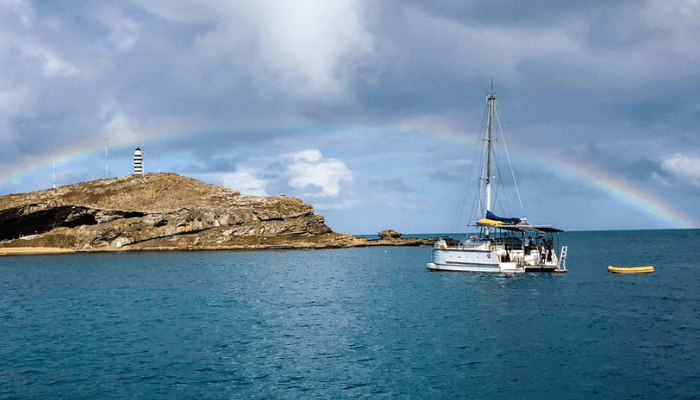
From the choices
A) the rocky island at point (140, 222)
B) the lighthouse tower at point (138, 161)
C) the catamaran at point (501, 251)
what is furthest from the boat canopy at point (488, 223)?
the lighthouse tower at point (138, 161)

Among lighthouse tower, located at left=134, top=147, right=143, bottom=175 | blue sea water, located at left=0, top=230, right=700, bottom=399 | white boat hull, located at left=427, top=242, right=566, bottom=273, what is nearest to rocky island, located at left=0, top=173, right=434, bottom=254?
lighthouse tower, located at left=134, top=147, right=143, bottom=175

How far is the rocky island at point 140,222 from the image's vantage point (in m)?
145

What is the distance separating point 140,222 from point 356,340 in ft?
407

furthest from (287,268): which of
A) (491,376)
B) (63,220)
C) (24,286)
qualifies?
(63,220)

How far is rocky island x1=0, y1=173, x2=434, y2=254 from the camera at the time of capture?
14525cm

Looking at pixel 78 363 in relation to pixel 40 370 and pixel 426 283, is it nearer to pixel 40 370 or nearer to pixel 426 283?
pixel 40 370

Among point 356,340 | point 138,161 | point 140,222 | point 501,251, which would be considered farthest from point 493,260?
point 138,161

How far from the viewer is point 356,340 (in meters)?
34.9

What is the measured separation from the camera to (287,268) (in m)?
92.4

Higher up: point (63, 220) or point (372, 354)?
point (63, 220)

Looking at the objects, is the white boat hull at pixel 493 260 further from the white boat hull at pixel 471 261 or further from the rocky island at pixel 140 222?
the rocky island at pixel 140 222

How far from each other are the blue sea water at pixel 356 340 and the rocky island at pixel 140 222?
80.2m

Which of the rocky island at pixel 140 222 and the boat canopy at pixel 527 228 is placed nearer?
the boat canopy at pixel 527 228

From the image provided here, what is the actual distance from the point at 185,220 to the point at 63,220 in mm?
32111
